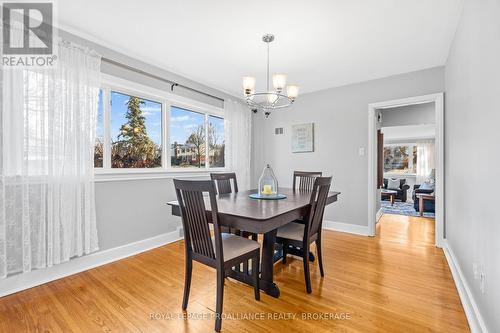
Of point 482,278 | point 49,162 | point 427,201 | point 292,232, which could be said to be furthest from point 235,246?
point 427,201

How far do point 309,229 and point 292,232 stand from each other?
0.21 m

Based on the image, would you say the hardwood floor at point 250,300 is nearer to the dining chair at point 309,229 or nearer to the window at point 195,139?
the dining chair at point 309,229

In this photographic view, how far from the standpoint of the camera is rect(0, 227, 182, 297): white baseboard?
2059 millimetres

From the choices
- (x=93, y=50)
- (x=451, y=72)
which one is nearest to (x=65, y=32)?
(x=93, y=50)

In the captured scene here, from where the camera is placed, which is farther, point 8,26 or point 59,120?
point 59,120

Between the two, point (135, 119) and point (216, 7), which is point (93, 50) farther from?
point (216, 7)

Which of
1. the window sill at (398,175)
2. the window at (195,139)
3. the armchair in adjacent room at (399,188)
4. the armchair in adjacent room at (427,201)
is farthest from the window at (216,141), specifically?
the window sill at (398,175)

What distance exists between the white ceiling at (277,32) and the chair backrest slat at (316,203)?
1.49 m

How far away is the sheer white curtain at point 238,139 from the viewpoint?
4336 mm

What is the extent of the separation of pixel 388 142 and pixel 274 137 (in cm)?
597

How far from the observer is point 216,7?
205 cm

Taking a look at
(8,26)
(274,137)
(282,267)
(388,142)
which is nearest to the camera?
(8,26)

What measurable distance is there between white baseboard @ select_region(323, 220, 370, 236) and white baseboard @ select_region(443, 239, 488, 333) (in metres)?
1.24

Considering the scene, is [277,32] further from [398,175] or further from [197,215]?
[398,175]
